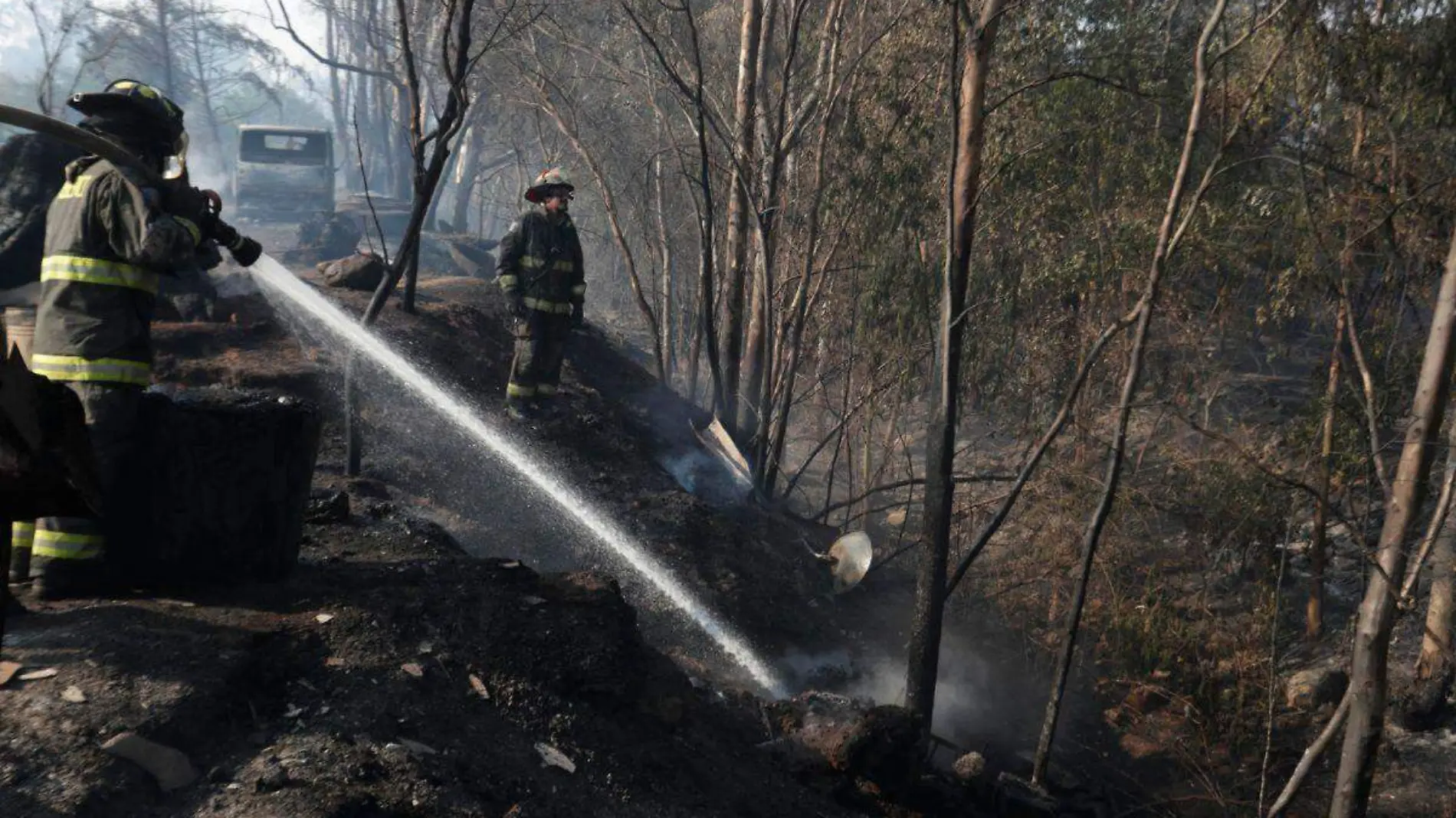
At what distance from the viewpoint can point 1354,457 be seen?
26.5 feet

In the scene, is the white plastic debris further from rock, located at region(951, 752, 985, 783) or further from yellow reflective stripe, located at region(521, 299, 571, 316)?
yellow reflective stripe, located at region(521, 299, 571, 316)

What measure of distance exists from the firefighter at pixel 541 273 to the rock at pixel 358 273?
2603 millimetres

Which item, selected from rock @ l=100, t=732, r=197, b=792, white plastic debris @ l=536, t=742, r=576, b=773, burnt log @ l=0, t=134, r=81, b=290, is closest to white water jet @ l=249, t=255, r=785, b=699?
burnt log @ l=0, t=134, r=81, b=290

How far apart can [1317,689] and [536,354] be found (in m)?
6.91

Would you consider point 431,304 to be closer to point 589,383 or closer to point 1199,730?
point 589,383

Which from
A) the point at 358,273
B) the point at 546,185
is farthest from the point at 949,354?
the point at 358,273

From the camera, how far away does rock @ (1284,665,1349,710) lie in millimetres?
8148

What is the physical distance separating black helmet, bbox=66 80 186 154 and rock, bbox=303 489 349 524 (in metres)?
2.04

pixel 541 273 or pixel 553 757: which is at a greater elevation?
pixel 541 273

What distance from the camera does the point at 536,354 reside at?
27.3ft

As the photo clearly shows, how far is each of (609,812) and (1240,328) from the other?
36.3 ft

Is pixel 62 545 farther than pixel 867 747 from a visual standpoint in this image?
No

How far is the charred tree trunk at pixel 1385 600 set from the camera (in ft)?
15.5

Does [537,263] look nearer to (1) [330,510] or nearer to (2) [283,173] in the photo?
(1) [330,510]
